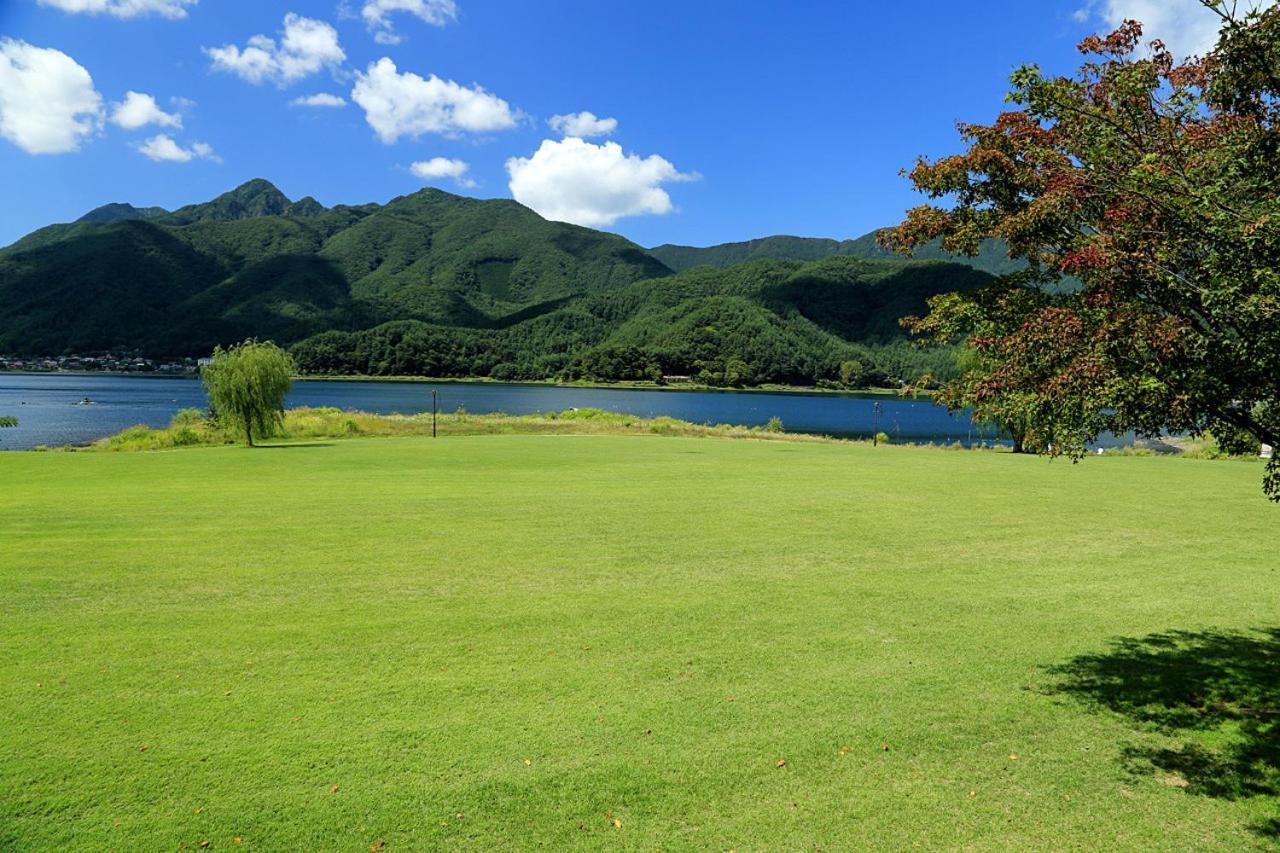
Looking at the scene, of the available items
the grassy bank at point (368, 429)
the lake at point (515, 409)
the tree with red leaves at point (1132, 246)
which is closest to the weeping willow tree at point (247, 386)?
the grassy bank at point (368, 429)

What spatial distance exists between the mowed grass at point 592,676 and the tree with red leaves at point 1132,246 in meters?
2.96

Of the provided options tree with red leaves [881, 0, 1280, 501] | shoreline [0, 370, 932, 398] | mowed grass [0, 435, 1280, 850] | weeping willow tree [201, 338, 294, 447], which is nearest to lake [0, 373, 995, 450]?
shoreline [0, 370, 932, 398]

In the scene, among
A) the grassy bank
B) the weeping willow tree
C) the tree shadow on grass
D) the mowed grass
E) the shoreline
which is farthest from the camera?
the shoreline

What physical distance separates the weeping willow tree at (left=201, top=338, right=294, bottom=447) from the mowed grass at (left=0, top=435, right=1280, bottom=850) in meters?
21.7

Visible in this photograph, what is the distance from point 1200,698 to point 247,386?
39.7 m

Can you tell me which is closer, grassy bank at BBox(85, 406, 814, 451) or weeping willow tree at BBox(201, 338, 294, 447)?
weeping willow tree at BBox(201, 338, 294, 447)

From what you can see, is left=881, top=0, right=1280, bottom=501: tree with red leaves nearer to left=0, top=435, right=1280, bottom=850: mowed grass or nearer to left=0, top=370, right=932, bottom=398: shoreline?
left=0, top=435, right=1280, bottom=850: mowed grass

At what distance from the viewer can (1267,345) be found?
15.5 feet

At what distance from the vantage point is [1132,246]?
5527mm

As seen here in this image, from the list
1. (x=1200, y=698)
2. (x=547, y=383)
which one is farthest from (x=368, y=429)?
(x=547, y=383)

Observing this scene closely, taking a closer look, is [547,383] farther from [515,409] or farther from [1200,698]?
[1200,698]

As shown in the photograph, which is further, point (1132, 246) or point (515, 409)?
point (515, 409)

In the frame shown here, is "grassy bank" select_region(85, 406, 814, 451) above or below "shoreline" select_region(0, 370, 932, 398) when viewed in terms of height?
below

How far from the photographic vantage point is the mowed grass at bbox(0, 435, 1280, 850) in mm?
5039
